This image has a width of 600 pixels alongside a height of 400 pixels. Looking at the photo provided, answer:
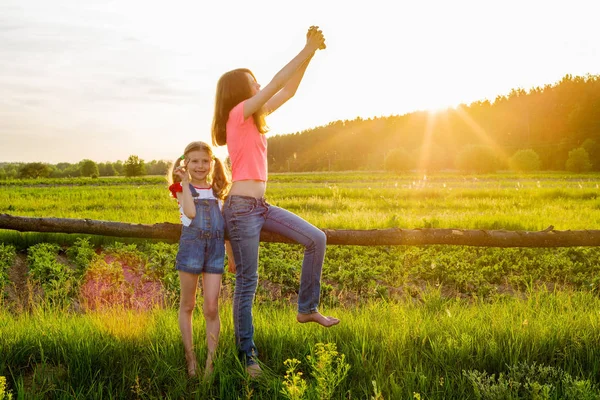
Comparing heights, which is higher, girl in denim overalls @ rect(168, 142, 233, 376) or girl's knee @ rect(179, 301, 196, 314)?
A: girl in denim overalls @ rect(168, 142, 233, 376)

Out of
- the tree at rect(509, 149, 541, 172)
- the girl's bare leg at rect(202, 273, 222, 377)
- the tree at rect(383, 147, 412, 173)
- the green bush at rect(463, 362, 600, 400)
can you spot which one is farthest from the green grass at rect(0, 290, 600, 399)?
the tree at rect(383, 147, 412, 173)

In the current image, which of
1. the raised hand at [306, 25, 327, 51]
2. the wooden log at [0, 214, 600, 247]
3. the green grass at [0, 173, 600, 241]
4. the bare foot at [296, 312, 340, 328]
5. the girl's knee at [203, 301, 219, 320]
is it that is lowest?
the green grass at [0, 173, 600, 241]

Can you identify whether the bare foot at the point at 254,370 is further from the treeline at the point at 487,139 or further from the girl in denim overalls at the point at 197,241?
the treeline at the point at 487,139

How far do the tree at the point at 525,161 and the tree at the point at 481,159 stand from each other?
8.79 ft

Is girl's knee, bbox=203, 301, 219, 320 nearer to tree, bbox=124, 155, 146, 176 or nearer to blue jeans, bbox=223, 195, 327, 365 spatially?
blue jeans, bbox=223, 195, 327, 365

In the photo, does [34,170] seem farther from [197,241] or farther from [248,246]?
[248,246]

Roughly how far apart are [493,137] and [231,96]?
10311 centimetres

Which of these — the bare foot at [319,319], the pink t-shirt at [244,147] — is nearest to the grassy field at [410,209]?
the bare foot at [319,319]

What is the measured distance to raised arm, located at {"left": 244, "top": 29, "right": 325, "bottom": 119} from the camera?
3898mm

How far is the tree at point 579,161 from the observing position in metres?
66.0

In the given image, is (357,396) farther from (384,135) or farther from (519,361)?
(384,135)

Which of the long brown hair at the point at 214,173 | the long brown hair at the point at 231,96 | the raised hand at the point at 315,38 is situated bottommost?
the long brown hair at the point at 214,173

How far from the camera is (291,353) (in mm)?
4305

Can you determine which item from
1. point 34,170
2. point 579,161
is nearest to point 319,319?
point 579,161
